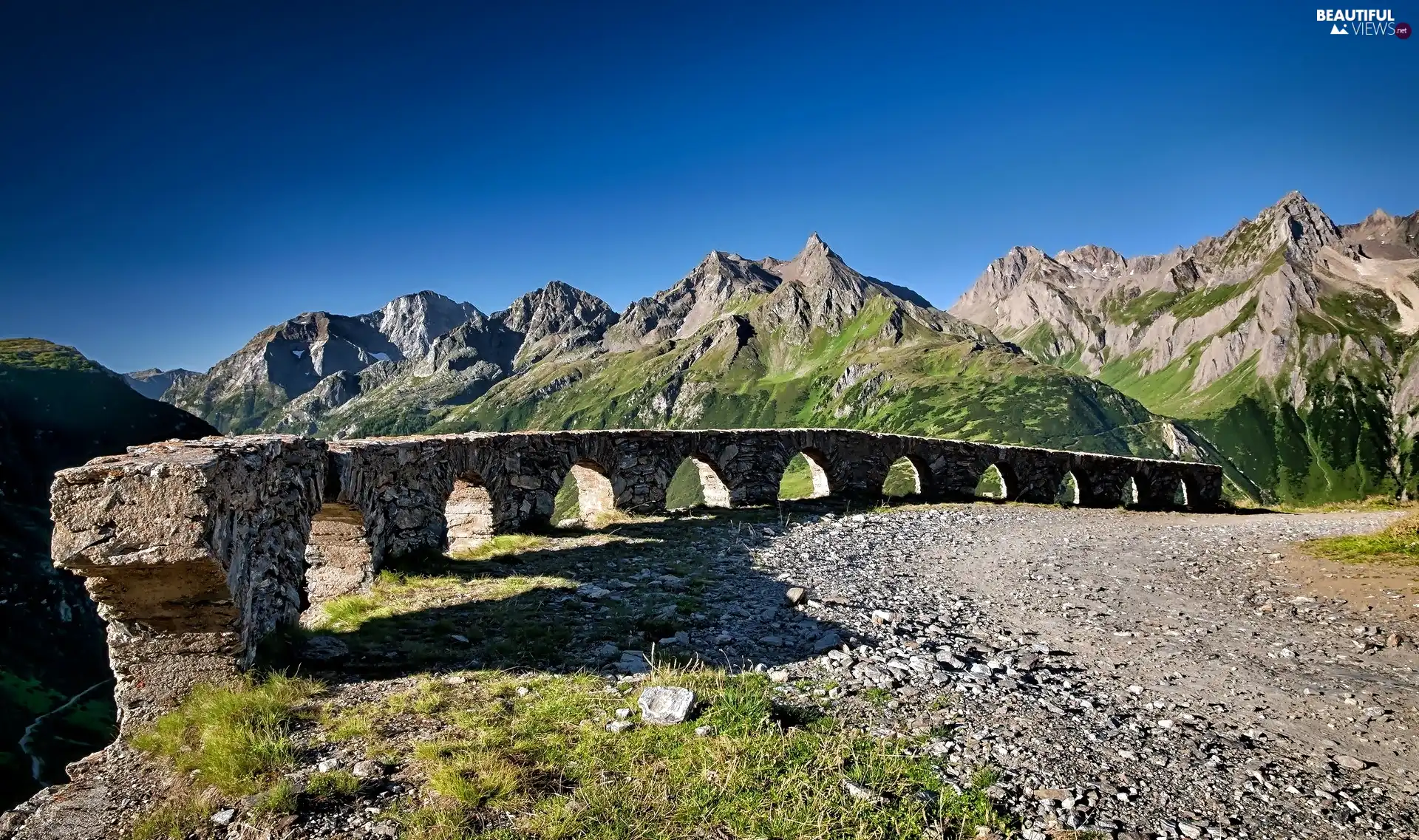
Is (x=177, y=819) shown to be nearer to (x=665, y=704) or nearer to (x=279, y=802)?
(x=279, y=802)

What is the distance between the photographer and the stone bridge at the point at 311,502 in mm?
5766

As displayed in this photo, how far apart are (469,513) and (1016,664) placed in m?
12.4

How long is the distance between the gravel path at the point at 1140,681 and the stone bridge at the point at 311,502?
597cm

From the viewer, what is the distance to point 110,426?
65.7 m

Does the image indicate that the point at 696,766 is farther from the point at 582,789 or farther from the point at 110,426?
the point at 110,426

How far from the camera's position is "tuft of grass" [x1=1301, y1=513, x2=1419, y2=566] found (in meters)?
12.8

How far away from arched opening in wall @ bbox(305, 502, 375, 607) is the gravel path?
727cm

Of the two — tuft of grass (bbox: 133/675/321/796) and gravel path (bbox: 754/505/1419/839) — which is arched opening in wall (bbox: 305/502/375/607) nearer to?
tuft of grass (bbox: 133/675/321/796)

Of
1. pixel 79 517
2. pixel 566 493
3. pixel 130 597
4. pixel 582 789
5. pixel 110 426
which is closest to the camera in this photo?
pixel 582 789

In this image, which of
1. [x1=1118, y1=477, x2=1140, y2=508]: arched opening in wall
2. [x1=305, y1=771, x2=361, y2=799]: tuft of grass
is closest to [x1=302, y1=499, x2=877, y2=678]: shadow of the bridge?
[x1=305, y1=771, x2=361, y2=799]: tuft of grass

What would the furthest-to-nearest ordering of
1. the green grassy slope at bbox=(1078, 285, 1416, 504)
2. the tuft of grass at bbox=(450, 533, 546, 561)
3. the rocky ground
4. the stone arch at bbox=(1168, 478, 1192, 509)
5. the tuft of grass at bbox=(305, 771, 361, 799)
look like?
the green grassy slope at bbox=(1078, 285, 1416, 504), the stone arch at bbox=(1168, 478, 1192, 509), the tuft of grass at bbox=(450, 533, 546, 561), the rocky ground, the tuft of grass at bbox=(305, 771, 361, 799)

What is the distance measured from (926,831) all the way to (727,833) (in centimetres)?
130

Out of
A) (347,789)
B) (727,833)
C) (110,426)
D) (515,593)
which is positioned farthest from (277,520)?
(110,426)

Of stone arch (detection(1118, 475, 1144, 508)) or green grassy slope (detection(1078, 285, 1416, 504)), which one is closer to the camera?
stone arch (detection(1118, 475, 1144, 508))
